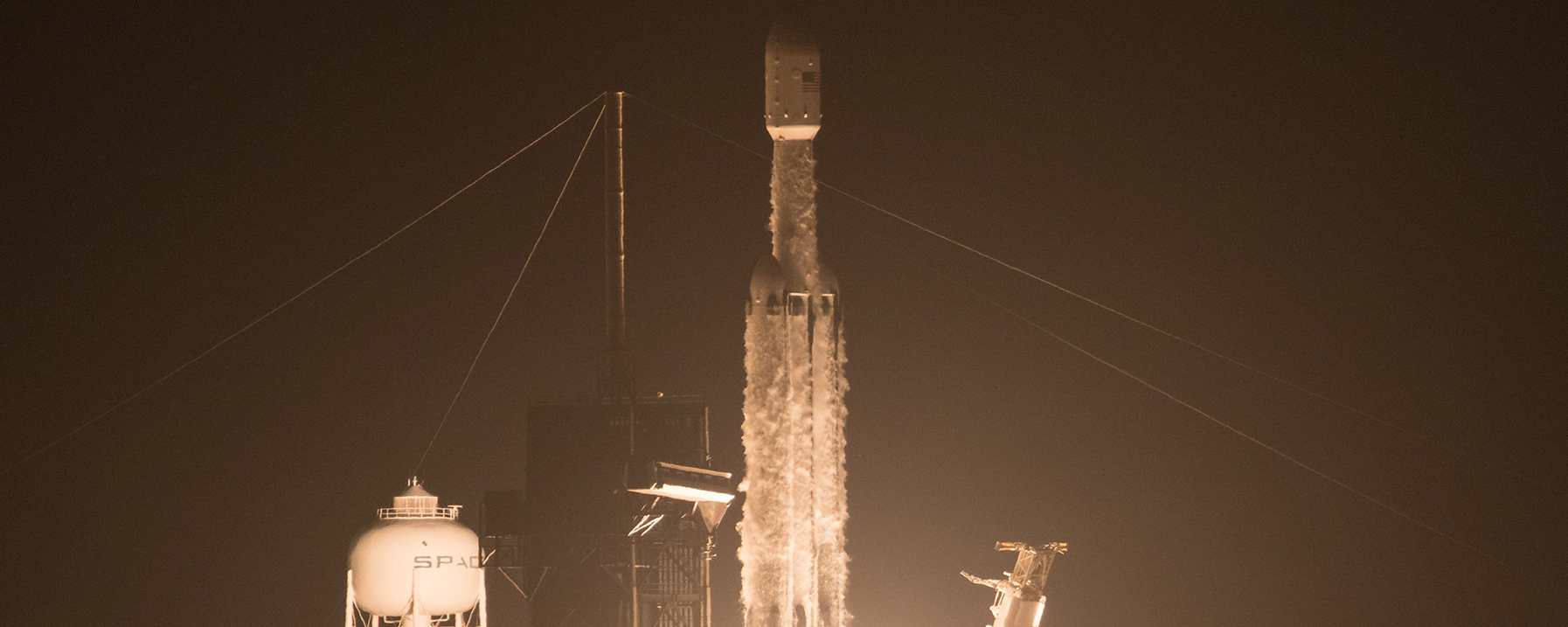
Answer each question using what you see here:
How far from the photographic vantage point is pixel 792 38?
72.6 ft

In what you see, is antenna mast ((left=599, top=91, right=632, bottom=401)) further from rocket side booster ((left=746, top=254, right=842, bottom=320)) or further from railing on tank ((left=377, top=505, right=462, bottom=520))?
railing on tank ((left=377, top=505, right=462, bottom=520))

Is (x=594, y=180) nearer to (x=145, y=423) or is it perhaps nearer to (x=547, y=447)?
(x=547, y=447)

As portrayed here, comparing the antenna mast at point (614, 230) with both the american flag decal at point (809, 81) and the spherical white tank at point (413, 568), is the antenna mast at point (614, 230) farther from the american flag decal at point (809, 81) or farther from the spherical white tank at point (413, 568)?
the spherical white tank at point (413, 568)

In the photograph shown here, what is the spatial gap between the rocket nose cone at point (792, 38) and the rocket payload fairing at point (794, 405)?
213mm

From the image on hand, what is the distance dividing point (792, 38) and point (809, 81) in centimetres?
73

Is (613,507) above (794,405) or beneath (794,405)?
beneath

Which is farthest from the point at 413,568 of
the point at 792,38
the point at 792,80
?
the point at 792,38

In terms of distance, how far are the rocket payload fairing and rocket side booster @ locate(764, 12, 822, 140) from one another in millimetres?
19

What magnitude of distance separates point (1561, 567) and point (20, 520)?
101 ft

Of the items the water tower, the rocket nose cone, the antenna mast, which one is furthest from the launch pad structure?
the rocket nose cone

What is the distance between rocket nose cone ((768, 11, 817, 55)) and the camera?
2216cm

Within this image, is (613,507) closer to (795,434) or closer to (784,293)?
(795,434)

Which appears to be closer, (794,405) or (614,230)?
(794,405)

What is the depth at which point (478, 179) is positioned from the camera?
28.8m
